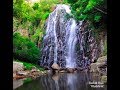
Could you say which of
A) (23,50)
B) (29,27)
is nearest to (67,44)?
(23,50)

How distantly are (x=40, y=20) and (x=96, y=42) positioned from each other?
27.6 feet

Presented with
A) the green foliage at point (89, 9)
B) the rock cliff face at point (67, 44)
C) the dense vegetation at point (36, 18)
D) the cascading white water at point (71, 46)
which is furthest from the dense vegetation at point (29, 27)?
the green foliage at point (89, 9)

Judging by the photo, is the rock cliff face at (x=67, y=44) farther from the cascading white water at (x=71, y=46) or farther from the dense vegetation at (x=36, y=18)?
the dense vegetation at (x=36, y=18)

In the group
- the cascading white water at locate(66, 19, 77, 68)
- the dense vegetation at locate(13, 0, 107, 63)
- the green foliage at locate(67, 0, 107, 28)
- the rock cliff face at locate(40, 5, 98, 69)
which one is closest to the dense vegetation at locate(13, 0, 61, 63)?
the dense vegetation at locate(13, 0, 107, 63)

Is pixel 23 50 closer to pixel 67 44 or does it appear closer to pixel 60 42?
pixel 60 42

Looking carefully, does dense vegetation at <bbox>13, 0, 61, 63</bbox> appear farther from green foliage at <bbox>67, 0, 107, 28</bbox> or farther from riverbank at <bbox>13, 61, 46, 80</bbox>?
green foliage at <bbox>67, 0, 107, 28</bbox>

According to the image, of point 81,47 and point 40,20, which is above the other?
point 40,20

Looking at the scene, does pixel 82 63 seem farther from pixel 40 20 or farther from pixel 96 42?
pixel 40 20

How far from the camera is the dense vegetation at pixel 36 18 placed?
63.0 ft

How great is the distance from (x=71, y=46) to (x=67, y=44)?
53 centimetres
